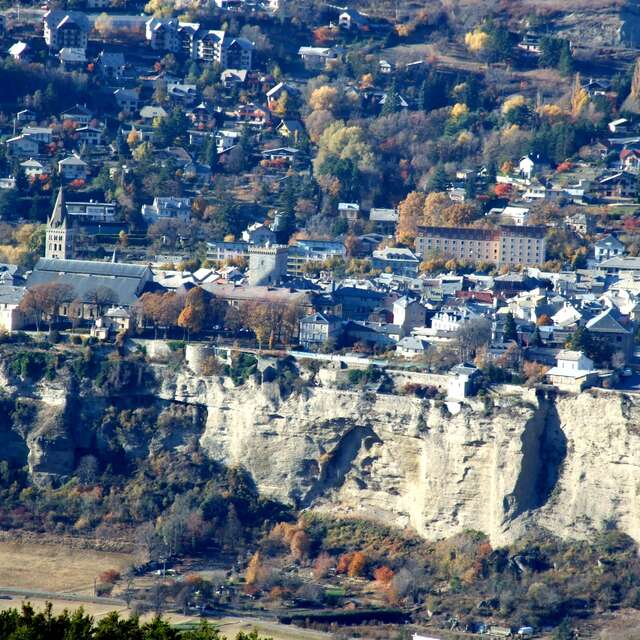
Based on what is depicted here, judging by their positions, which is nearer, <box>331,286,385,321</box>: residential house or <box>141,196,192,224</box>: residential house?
<box>331,286,385,321</box>: residential house

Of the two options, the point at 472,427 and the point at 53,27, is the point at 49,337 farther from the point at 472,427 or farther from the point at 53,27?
the point at 53,27

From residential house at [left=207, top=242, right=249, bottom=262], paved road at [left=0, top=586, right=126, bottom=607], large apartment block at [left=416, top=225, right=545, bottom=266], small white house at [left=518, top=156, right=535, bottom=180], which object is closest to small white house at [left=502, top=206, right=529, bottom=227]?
large apartment block at [left=416, top=225, right=545, bottom=266]

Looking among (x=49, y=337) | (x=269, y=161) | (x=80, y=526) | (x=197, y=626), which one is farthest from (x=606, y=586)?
(x=269, y=161)

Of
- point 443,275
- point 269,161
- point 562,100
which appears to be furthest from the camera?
point 562,100

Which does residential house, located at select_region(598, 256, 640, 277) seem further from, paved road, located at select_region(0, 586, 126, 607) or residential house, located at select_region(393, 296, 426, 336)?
paved road, located at select_region(0, 586, 126, 607)

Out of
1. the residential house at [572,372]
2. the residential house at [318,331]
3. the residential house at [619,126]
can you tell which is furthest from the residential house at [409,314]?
the residential house at [619,126]

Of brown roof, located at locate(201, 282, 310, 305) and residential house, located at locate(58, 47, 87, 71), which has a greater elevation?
residential house, located at locate(58, 47, 87, 71)
